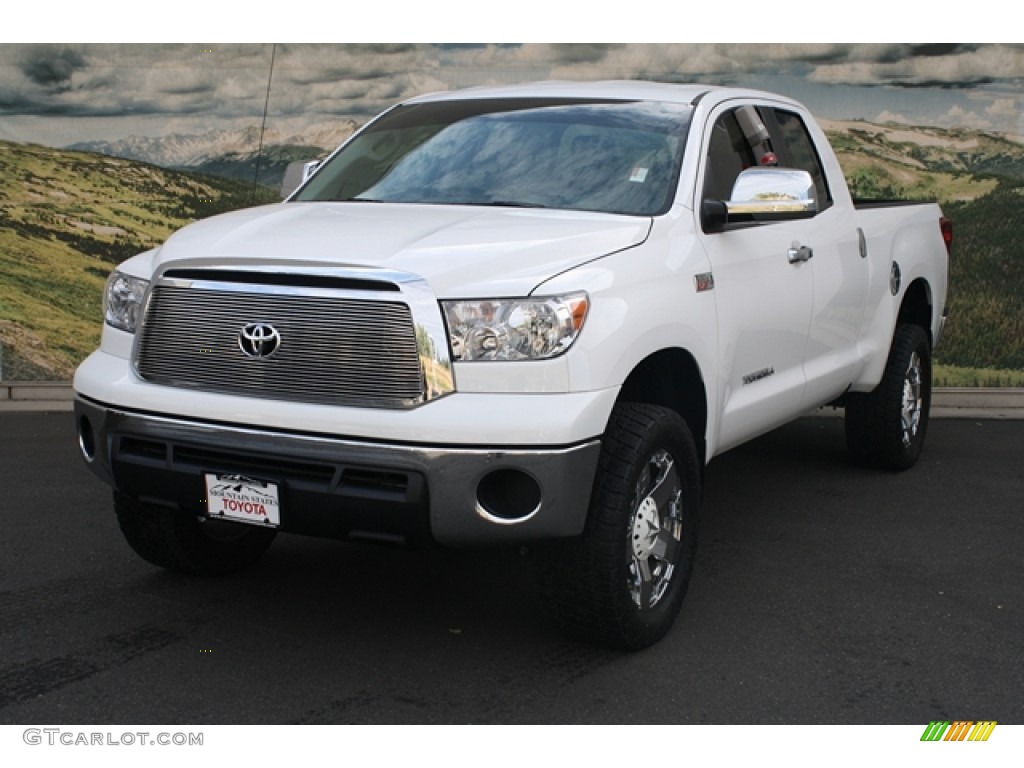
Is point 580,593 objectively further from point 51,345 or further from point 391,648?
point 51,345

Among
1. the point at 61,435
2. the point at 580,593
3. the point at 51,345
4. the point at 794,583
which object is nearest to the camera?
the point at 580,593

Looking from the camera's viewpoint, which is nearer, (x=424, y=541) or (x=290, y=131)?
(x=424, y=541)

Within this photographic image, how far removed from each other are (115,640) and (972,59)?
887cm

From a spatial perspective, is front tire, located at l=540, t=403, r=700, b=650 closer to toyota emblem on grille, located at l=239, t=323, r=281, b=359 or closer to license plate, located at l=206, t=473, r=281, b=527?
license plate, located at l=206, t=473, r=281, b=527

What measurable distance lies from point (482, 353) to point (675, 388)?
1191 millimetres

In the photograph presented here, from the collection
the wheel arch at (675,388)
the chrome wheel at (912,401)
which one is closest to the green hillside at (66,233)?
the chrome wheel at (912,401)

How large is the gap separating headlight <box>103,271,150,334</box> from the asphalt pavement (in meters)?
1.12

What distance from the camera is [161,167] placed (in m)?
11.1

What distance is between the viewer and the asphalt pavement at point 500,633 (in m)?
4.25

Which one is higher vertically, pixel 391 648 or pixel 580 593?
pixel 580 593

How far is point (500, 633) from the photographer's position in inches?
194

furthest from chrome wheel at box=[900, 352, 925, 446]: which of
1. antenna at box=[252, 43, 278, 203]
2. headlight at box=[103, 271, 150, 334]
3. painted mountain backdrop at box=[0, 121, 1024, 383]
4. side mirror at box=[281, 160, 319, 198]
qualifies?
antenna at box=[252, 43, 278, 203]

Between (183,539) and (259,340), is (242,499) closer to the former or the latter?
(259,340)

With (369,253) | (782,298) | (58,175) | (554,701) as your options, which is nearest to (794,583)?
(782,298)
